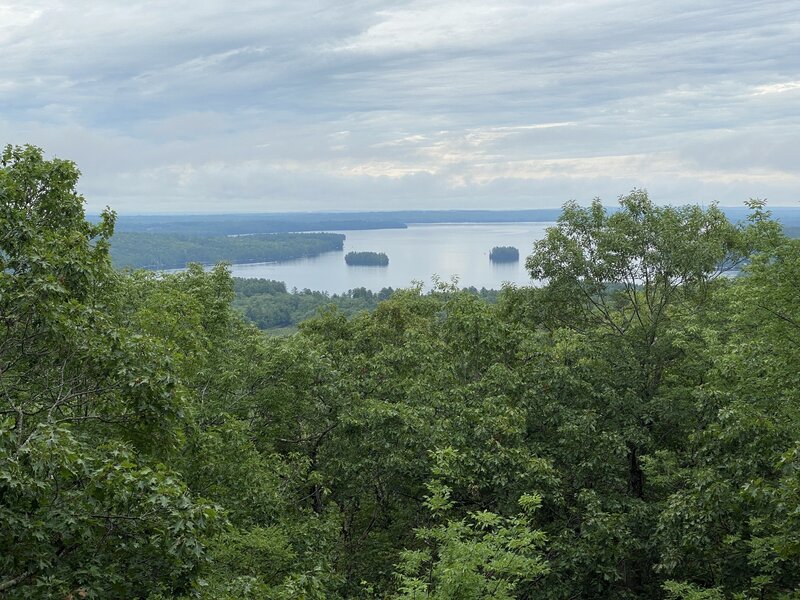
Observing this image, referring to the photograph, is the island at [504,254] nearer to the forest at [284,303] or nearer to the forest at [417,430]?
the forest at [284,303]

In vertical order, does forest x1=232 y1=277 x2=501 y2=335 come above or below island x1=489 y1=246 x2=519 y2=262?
below

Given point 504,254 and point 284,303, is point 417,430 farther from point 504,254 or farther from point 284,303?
point 504,254

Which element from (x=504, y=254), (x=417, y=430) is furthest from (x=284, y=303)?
(x=417, y=430)

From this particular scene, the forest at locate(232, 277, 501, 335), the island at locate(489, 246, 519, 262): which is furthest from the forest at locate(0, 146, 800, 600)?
the island at locate(489, 246, 519, 262)

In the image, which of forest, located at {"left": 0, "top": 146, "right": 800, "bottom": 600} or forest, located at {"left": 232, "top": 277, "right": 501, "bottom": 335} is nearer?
forest, located at {"left": 0, "top": 146, "right": 800, "bottom": 600}

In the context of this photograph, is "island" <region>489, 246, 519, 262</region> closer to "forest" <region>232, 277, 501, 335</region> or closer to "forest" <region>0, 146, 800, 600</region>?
"forest" <region>232, 277, 501, 335</region>

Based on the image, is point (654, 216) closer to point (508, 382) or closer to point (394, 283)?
point (508, 382)

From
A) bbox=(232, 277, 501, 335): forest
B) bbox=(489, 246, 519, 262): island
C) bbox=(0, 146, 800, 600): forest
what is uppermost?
bbox=(489, 246, 519, 262): island

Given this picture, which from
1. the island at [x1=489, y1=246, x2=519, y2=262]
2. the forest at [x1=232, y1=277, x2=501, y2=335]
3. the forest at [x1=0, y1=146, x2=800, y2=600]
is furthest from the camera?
the island at [x1=489, y1=246, x2=519, y2=262]
